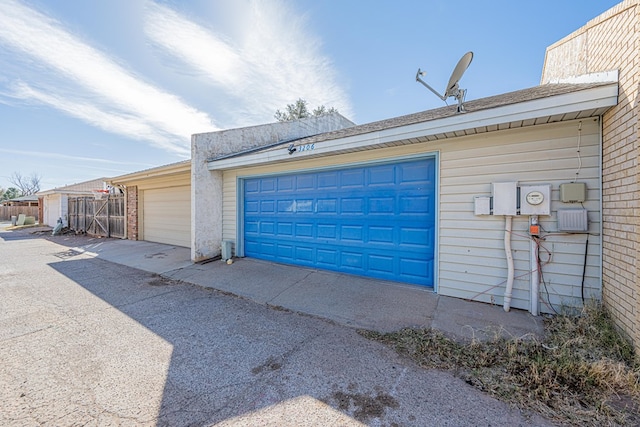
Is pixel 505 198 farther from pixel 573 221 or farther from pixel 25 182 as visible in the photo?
pixel 25 182

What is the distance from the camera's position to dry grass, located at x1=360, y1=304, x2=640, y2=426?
6.29ft

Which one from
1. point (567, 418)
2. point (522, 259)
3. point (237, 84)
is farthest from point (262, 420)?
point (237, 84)

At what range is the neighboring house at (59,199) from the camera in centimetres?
1712

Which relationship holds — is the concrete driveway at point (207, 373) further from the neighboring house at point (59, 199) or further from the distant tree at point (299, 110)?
the distant tree at point (299, 110)

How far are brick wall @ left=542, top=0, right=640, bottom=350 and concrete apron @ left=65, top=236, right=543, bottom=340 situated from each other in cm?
88

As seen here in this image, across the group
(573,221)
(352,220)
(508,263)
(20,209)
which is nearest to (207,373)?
(352,220)

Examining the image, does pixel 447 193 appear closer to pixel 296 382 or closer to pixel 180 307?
pixel 296 382

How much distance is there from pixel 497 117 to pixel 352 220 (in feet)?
9.61

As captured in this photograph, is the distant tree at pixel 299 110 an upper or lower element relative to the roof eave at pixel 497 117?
upper

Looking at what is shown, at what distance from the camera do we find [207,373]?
2.41 metres

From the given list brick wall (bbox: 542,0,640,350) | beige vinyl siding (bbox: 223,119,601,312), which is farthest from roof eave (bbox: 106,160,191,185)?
brick wall (bbox: 542,0,640,350)

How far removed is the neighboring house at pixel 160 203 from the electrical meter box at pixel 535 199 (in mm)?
8185

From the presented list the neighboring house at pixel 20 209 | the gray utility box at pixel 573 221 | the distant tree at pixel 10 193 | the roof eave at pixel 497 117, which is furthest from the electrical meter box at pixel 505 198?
the distant tree at pixel 10 193

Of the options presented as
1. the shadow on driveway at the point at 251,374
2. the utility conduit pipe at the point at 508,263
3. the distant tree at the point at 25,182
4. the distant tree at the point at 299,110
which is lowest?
the shadow on driveway at the point at 251,374
